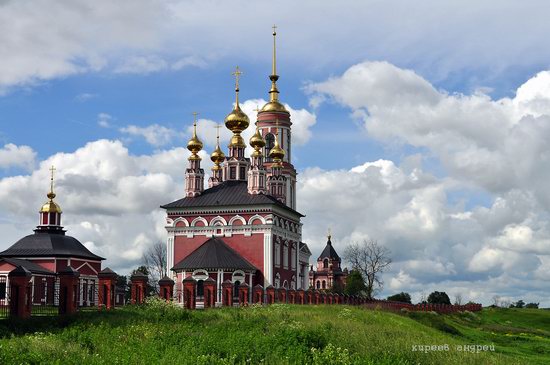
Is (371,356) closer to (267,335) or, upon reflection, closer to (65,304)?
(267,335)

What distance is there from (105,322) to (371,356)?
7.89 meters

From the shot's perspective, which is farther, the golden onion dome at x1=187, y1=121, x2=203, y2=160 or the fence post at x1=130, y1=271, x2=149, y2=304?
the golden onion dome at x1=187, y1=121, x2=203, y2=160

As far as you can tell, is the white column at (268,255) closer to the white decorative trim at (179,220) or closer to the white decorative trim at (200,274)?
the white decorative trim at (200,274)

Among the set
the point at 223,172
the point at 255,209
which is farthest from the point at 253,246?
the point at 223,172

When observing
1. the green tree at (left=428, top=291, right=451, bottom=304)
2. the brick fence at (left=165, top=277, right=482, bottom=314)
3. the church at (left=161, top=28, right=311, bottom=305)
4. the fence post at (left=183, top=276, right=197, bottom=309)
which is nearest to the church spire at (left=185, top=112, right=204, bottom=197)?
the church at (left=161, top=28, right=311, bottom=305)

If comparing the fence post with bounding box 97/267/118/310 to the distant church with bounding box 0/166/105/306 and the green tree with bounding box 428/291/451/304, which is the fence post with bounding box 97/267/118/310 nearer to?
the distant church with bounding box 0/166/105/306

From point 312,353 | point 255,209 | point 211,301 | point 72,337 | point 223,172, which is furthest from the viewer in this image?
point 223,172

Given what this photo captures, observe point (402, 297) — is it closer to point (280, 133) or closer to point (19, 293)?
point (280, 133)

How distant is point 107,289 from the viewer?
26.0 meters

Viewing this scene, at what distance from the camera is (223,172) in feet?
194

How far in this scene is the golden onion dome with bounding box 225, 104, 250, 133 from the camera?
60062 mm

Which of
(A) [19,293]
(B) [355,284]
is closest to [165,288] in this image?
(A) [19,293]

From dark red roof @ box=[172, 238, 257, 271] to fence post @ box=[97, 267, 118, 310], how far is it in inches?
789

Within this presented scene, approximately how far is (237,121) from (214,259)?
16.5 metres
